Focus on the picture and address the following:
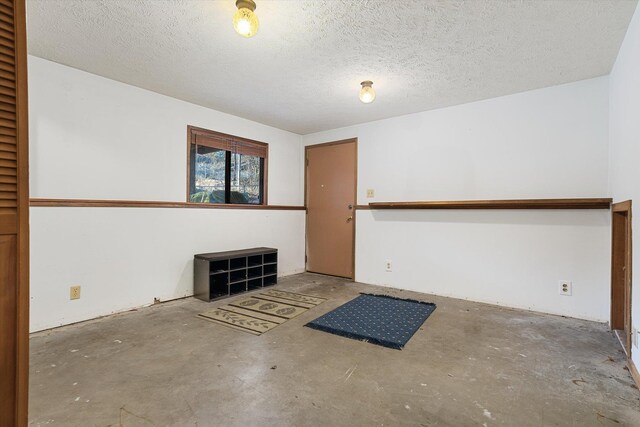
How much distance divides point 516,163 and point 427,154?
99 cm

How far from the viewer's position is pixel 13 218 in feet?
2.77

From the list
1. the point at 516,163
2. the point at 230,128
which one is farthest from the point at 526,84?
the point at 230,128

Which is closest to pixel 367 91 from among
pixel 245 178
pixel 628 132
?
pixel 628 132

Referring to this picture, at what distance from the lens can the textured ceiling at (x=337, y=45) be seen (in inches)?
75.3

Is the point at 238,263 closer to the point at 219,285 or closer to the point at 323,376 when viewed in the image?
the point at 219,285

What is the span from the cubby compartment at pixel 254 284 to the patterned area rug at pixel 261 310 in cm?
23

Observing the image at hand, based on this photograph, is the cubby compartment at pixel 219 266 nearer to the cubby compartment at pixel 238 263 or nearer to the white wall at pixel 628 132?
the cubby compartment at pixel 238 263

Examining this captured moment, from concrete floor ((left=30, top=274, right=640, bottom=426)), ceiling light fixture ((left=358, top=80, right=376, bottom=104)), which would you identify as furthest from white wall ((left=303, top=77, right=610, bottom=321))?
ceiling light fixture ((left=358, top=80, right=376, bottom=104))

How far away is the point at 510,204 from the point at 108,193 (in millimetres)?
4105

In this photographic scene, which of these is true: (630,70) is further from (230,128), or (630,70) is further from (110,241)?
(110,241)

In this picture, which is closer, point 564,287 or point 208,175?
point 564,287

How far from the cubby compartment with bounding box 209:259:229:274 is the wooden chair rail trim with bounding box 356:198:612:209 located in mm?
2063

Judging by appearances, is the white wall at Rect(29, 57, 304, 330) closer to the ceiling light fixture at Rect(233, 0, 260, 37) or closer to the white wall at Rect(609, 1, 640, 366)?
the ceiling light fixture at Rect(233, 0, 260, 37)

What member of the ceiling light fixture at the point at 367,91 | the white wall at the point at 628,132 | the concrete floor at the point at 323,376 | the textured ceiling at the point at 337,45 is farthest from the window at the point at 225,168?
the white wall at the point at 628,132
